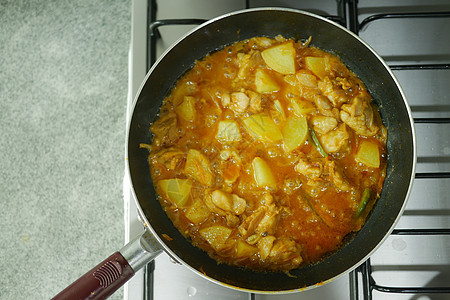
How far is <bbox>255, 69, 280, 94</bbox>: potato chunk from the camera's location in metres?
1.31

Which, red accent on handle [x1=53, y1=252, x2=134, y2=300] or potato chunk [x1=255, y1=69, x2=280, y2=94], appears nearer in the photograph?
red accent on handle [x1=53, y1=252, x2=134, y2=300]

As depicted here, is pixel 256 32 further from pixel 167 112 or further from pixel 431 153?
pixel 431 153

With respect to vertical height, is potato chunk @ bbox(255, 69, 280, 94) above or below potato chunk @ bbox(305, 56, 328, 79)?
below

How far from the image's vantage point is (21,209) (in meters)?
1.81

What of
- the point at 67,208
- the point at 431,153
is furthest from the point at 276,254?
the point at 67,208

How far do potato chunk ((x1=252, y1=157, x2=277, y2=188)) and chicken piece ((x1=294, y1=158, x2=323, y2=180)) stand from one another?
81 mm

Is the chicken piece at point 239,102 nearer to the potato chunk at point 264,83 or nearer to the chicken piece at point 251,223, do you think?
the potato chunk at point 264,83

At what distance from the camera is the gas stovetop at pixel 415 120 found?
132 centimetres

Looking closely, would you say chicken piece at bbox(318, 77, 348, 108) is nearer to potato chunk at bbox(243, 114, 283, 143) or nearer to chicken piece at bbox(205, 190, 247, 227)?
potato chunk at bbox(243, 114, 283, 143)

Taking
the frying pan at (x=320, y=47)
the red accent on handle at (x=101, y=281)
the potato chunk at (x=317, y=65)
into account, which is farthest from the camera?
the potato chunk at (x=317, y=65)

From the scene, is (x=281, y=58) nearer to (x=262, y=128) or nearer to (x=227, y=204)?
(x=262, y=128)

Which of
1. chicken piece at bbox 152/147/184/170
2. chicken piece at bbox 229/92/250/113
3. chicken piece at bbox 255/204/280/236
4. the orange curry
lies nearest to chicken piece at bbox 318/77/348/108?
the orange curry

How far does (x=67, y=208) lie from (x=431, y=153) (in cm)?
139

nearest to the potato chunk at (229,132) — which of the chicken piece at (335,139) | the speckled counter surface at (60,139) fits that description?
the chicken piece at (335,139)
